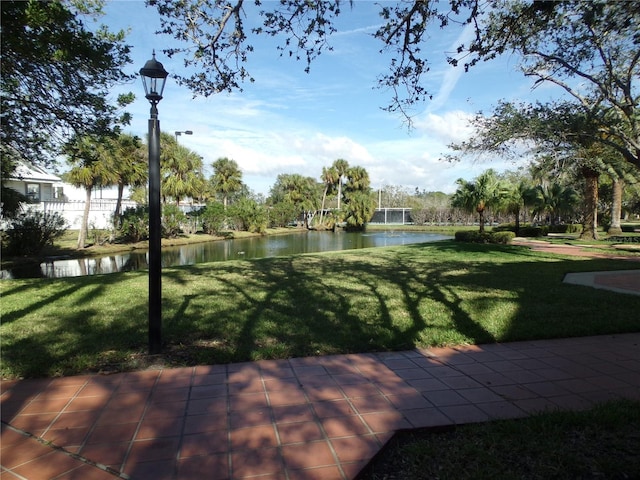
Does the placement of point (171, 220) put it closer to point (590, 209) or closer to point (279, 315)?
point (590, 209)

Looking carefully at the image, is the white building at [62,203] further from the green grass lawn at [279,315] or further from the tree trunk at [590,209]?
the tree trunk at [590,209]

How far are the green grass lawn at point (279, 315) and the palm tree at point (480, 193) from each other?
1168cm

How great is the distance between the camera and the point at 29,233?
59.4 ft

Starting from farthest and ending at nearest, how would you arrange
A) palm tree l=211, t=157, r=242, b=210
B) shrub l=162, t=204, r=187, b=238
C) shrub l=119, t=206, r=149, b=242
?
1. palm tree l=211, t=157, r=242, b=210
2. shrub l=162, t=204, r=187, b=238
3. shrub l=119, t=206, r=149, b=242

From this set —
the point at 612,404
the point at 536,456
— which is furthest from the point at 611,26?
the point at 536,456

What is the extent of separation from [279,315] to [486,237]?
618 inches

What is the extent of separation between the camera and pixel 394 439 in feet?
8.57

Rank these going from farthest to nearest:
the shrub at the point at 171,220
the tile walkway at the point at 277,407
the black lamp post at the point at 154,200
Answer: the shrub at the point at 171,220 → the black lamp post at the point at 154,200 → the tile walkway at the point at 277,407

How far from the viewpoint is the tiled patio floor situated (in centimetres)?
235

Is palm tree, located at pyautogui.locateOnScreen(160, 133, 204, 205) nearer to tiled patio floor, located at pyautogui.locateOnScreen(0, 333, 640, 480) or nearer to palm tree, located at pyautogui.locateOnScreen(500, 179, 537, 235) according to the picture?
palm tree, located at pyautogui.locateOnScreen(500, 179, 537, 235)

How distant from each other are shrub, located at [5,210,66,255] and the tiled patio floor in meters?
17.8

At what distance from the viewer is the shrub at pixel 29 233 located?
1762 cm

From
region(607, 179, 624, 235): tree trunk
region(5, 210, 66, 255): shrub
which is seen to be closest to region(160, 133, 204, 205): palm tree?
region(5, 210, 66, 255): shrub

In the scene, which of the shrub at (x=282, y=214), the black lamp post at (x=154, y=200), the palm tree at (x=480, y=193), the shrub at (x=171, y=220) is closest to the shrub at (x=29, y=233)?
the shrub at (x=171, y=220)
